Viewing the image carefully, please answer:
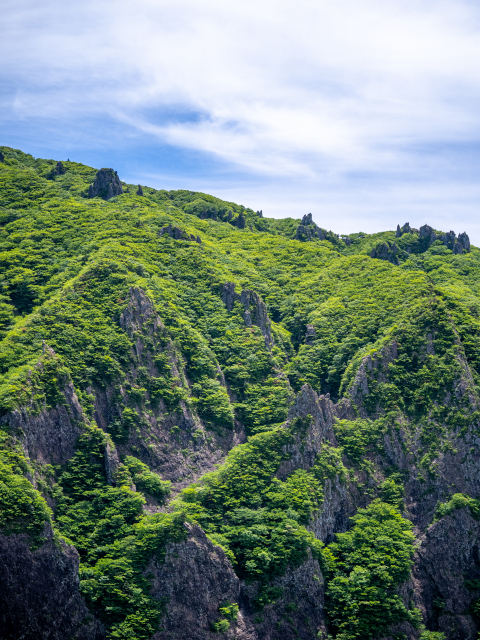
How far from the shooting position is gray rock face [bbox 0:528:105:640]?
42.7 metres

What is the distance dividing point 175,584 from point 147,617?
3682 mm

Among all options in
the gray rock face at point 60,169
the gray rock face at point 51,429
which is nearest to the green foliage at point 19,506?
the gray rock face at point 51,429

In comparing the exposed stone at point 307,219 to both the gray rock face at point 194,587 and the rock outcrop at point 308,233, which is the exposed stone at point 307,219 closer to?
the rock outcrop at point 308,233

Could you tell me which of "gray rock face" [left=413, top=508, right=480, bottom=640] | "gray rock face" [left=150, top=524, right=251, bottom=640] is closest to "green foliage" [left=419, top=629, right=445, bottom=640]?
"gray rock face" [left=413, top=508, right=480, bottom=640]

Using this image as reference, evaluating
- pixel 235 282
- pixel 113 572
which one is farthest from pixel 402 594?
pixel 235 282

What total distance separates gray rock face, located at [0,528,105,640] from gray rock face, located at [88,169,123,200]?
91160 millimetres

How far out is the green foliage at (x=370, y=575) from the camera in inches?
2105

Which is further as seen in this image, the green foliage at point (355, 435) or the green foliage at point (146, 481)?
the green foliage at point (355, 435)

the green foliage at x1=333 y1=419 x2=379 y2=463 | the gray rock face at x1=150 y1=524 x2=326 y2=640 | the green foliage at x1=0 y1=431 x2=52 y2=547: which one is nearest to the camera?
the green foliage at x1=0 y1=431 x2=52 y2=547

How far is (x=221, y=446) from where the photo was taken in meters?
70.4

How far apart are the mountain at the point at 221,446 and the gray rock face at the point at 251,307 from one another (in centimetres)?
31

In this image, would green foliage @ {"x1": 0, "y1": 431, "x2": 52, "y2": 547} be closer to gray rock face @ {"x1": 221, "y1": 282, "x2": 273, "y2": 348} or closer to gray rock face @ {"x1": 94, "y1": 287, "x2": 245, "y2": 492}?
gray rock face @ {"x1": 94, "y1": 287, "x2": 245, "y2": 492}

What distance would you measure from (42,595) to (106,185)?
97932 mm

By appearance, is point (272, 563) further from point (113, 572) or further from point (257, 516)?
point (113, 572)
